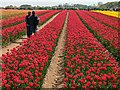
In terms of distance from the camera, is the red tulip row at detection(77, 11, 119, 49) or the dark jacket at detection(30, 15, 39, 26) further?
the dark jacket at detection(30, 15, 39, 26)

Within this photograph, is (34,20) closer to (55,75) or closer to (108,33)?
(108,33)

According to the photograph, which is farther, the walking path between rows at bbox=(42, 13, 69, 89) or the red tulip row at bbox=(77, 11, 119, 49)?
the red tulip row at bbox=(77, 11, 119, 49)

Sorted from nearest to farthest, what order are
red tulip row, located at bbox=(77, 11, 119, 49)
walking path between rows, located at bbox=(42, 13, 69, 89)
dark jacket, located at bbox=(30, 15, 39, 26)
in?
walking path between rows, located at bbox=(42, 13, 69, 89) < red tulip row, located at bbox=(77, 11, 119, 49) < dark jacket, located at bbox=(30, 15, 39, 26)

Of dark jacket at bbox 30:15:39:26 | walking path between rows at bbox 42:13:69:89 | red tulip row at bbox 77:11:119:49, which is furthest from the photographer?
dark jacket at bbox 30:15:39:26

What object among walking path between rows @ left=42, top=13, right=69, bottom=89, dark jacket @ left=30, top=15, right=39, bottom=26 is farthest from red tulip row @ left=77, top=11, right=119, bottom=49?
dark jacket @ left=30, top=15, right=39, bottom=26

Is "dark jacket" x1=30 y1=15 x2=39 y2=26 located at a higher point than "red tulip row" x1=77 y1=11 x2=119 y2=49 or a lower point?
higher

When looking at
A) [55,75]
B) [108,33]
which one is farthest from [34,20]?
[55,75]

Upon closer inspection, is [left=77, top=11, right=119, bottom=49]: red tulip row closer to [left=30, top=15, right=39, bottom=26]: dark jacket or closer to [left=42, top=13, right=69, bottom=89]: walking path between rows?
[left=42, top=13, right=69, bottom=89]: walking path between rows

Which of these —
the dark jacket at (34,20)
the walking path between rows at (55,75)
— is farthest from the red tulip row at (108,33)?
the dark jacket at (34,20)

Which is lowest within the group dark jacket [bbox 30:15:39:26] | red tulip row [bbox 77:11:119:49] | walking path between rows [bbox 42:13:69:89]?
walking path between rows [bbox 42:13:69:89]

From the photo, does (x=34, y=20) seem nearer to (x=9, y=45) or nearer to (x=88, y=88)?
(x=9, y=45)

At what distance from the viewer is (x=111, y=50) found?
12969mm

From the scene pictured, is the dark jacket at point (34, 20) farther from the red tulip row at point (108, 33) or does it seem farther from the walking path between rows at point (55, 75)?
the walking path between rows at point (55, 75)

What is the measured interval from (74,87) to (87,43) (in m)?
5.98
